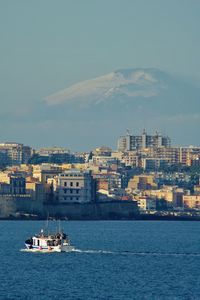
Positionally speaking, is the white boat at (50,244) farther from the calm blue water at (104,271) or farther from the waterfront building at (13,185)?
the waterfront building at (13,185)

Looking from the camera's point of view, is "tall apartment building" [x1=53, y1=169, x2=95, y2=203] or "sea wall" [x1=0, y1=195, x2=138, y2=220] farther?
"tall apartment building" [x1=53, y1=169, x2=95, y2=203]

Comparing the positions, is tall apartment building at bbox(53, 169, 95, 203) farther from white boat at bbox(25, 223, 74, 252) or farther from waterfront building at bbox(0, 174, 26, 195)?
white boat at bbox(25, 223, 74, 252)

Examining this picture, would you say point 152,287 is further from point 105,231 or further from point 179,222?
point 179,222

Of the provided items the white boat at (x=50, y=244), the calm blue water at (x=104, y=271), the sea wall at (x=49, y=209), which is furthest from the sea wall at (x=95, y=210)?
the white boat at (x=50, y=244)

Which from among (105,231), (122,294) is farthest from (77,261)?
(105,231)

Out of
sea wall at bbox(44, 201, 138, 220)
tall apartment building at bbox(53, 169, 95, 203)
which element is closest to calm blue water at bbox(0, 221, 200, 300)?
sea wall at bbox(44, 201, 138, 220)

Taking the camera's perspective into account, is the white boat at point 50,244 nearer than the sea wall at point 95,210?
Yes

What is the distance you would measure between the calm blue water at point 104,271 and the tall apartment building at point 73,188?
223 ft

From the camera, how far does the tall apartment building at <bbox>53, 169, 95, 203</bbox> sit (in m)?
182

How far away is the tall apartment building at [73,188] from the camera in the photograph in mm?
182125

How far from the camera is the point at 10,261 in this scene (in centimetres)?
8825

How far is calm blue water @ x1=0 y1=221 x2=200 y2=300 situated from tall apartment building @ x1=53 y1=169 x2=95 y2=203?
68.0 m

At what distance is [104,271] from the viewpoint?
3221 inches

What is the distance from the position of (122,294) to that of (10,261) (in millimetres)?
17438
